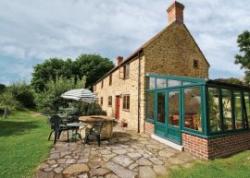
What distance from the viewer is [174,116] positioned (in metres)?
8.23

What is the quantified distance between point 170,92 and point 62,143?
5.45 m

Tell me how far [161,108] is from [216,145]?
129 inches

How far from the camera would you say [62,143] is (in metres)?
8.10

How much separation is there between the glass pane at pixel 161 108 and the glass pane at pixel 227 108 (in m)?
2.79

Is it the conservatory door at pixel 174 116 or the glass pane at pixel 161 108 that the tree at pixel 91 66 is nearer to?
the glass pane at pixel 161 108

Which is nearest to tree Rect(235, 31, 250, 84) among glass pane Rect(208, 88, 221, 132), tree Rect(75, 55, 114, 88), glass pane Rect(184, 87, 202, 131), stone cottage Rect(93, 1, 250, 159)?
stone cottage Rect(93, 1, 250, 159)

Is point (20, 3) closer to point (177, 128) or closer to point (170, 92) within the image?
point (170, 92)

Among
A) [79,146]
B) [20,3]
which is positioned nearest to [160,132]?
[79,146]

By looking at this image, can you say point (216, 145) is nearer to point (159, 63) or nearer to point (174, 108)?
point (174, 108)

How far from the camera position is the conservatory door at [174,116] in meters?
7.77

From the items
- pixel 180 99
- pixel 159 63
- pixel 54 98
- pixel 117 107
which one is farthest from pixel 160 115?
pixel 54 98

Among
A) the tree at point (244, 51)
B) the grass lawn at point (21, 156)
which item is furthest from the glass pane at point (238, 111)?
the tree at point (244, 51)

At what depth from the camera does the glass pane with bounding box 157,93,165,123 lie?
9117 mm

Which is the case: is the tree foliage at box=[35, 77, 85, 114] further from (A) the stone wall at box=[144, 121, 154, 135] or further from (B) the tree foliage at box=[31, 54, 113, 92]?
(B) the tree foliage at box=[31, 54, 113, 92]
